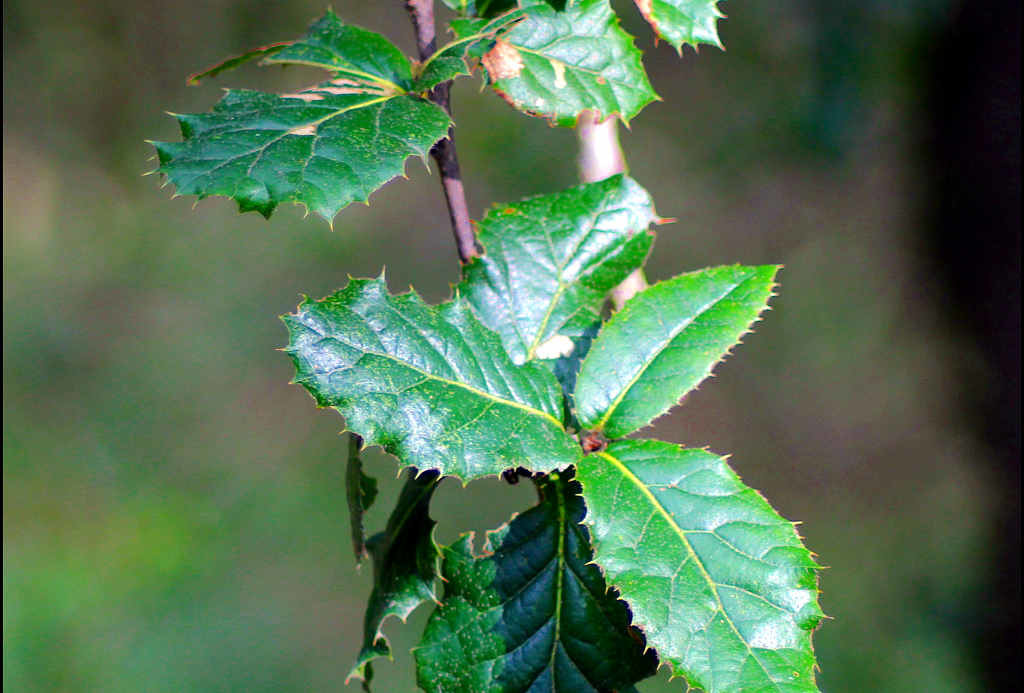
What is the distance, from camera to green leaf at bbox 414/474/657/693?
0.84 meters

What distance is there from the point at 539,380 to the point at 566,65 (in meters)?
0.34

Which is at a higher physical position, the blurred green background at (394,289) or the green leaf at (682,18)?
the green leaf at (682,18)

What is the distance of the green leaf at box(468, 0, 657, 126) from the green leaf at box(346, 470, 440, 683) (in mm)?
422

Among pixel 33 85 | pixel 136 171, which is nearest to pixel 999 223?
pixel 136 171

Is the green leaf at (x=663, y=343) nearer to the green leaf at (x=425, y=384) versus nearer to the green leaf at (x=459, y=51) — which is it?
the green leaf at (x=425, y=384)

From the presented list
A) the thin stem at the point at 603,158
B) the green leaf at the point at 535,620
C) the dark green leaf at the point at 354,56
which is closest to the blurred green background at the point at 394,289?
the thin stem at the point at 603,158

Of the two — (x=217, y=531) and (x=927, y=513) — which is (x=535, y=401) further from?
(x=927, y=513)

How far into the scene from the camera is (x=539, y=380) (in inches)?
34.5

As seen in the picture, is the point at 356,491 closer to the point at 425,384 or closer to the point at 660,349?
the point at 425,384

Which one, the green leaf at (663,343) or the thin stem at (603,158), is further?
the thin stem at (603,158)

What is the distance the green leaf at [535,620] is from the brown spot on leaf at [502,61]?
1.40 ft

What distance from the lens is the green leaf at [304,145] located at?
79 cm

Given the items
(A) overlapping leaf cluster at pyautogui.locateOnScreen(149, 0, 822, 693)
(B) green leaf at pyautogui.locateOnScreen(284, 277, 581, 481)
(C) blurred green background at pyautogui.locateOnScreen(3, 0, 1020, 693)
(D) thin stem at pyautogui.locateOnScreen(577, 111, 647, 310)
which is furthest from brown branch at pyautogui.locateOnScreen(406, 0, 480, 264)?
(C) blurred green background at pyautogui.locateOnScreen(3, 0, 1020, 693)

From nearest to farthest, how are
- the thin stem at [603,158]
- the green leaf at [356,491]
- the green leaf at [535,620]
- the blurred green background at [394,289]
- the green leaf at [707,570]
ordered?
the green leaf at [707,570] < the green leaf at [535,620] < the green leaf at [356,491] < the thin stem at [603,158] < the blurred green background at [394,289]
